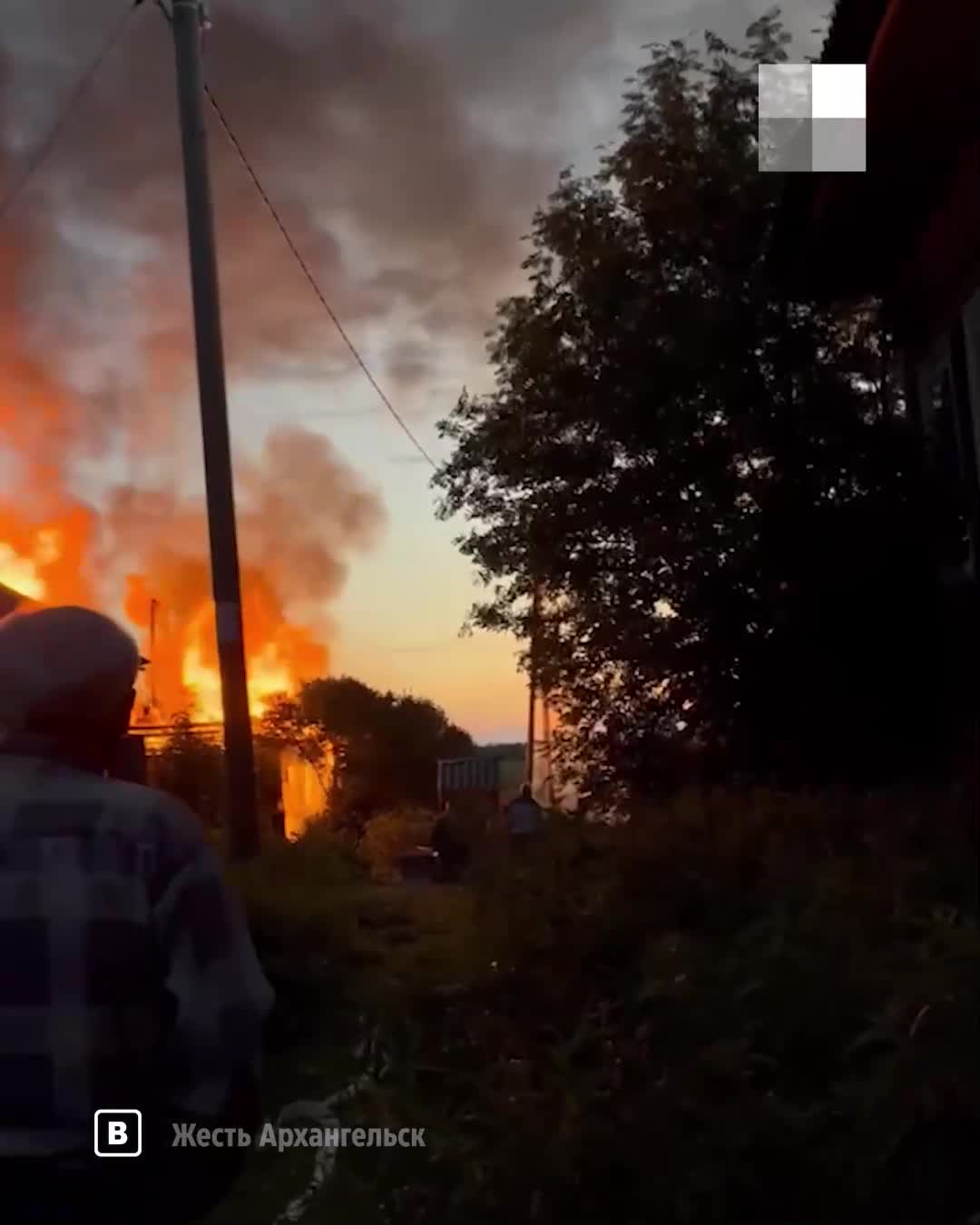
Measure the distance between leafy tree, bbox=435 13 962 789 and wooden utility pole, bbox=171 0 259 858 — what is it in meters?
2.25

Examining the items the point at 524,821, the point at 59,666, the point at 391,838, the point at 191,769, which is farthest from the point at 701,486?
the point at 59,666

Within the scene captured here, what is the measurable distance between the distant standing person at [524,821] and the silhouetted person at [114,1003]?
10.9 feet

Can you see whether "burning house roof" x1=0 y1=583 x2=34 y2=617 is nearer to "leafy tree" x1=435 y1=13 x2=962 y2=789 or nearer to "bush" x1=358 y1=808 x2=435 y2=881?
"bush" x1=358 y1=808 x2=435 y2=881

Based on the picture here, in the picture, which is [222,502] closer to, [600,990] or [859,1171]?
[600,990]

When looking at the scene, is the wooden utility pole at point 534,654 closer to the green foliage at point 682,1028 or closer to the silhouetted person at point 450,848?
the silhouetted person at point 450,848

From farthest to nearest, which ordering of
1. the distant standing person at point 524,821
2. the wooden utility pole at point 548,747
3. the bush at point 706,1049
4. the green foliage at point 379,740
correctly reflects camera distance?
1. the green foliage at point 379,740
2. the wooden utility pole at point 548,747
3. the distant standing person at point 524,821
4. the bush at point 706,1049

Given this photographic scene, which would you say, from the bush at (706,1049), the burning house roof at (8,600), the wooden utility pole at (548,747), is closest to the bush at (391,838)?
the wooden utility pole at (548,747)

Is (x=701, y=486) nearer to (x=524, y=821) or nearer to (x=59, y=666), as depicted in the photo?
(x=524, y=821)

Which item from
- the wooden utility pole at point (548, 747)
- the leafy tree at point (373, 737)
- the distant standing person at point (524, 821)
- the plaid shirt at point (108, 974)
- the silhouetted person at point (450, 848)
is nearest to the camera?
the plaid shirt at point (108, 974)

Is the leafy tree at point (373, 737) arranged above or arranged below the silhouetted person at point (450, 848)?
above

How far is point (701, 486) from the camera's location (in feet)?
26.9

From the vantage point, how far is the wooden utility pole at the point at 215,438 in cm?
634

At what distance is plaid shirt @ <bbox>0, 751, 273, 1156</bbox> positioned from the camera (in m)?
1.47

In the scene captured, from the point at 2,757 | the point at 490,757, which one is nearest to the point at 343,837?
the point at 2,757
